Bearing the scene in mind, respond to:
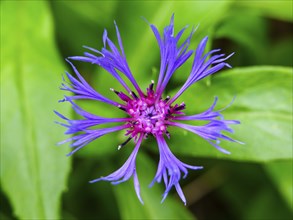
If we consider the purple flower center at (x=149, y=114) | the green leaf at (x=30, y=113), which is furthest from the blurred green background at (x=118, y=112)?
the purple flower center at (x=149, y=114)

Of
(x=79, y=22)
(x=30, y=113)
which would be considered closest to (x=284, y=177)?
(x=30, y=113)

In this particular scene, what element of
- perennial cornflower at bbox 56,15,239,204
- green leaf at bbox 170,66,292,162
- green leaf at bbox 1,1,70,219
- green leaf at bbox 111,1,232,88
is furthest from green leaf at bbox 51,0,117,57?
perennial cornflower at bbox 56,15,239,204

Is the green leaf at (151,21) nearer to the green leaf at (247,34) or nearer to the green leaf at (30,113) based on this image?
the green leaf at (247,34)

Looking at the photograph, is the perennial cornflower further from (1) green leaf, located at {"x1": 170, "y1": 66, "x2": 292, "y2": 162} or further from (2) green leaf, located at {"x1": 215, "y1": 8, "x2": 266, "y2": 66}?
(2) green leaf, located at {"x1": 215, "y1": 8, "x2": 266, "y2": 66}

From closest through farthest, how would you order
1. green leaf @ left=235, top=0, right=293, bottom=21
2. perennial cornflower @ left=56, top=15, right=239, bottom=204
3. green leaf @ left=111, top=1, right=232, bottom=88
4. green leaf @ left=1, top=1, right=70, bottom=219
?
perennial cornflower @ left=56, top=15, right=239, bottom=204 < green leaf @ left=1, top=1, right=70, bottom=219 < green leaf @ left=111, top=1, right=232, bottom=88 < green leaf @ left=235, top=0, right=293, bottom=21

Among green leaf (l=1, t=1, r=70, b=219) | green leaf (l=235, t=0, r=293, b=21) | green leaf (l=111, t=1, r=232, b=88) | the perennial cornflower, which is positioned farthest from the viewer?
green leaf (l=235, t=0, r=293, b=21)

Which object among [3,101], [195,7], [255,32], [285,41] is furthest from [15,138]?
[285,41]
